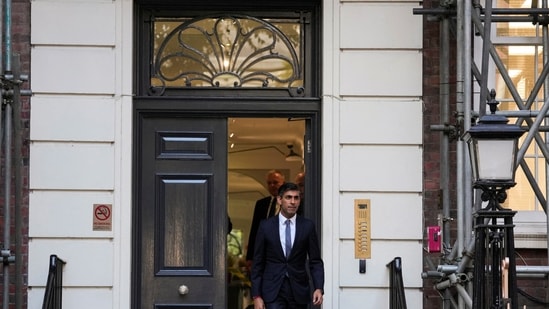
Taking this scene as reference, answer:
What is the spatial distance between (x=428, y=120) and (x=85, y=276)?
11.1ft

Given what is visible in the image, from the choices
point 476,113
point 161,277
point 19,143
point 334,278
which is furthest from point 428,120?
point 19,143

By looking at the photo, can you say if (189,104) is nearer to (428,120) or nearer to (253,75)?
(253,75)

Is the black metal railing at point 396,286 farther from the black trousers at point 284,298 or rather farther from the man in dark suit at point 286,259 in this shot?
the black trousers at point 284,298

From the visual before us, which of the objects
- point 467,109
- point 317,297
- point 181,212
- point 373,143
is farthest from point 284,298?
point 467,109

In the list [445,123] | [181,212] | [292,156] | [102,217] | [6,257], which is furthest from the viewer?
[292,156]

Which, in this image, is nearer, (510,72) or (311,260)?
(311,260)

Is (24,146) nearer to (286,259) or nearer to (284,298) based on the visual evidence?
(286,259)

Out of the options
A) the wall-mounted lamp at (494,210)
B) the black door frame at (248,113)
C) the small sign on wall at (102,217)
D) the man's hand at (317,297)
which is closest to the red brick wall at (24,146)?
the small sign on wall at (102,217)

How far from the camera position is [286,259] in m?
11.3

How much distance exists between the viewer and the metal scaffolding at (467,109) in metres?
10.8

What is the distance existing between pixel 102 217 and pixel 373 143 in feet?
8.27

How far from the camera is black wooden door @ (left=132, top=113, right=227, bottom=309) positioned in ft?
39.3

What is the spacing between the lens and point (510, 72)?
12117 mm

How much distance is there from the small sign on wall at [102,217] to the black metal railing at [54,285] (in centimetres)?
45
